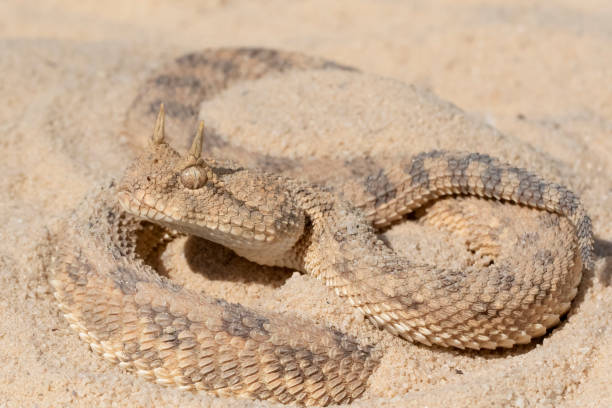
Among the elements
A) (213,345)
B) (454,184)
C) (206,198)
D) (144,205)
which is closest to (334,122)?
(454,184)

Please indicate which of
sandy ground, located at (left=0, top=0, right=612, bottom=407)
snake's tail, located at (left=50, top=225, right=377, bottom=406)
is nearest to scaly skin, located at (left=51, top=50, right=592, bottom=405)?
snake's tail, located at (left=50, top=225, right=377, bottom=406)

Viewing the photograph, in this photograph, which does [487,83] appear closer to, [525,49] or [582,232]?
[525,49]

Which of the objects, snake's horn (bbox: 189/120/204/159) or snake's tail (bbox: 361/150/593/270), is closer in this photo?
snake's horn (bbox: 189/120/204/159)

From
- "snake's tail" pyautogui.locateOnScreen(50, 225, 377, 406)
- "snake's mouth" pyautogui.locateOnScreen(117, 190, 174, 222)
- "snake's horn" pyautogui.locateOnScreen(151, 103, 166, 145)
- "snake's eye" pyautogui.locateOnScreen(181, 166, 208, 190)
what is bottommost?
"snake's tail" pyautogui.locateOnScreen(50, 225, 377, 406)

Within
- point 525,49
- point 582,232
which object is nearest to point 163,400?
point 582,232

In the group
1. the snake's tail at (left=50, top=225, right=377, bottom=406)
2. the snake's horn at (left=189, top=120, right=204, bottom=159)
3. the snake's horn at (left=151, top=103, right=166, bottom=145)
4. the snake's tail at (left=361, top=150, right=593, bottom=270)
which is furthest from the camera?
the snake's tail at (left=361, top=150, right=593, bottom=270)

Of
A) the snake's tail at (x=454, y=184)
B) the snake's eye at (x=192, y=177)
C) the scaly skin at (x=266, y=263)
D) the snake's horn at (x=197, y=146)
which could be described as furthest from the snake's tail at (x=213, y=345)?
the snake's tail at (x=454, y=184)

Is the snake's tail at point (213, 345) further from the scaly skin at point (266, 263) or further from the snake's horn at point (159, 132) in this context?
the snake's horn at point (159, 132)

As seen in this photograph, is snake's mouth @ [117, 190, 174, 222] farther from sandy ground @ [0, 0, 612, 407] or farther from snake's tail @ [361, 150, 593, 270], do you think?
snake's tail @ [361, 150, 593, 270]

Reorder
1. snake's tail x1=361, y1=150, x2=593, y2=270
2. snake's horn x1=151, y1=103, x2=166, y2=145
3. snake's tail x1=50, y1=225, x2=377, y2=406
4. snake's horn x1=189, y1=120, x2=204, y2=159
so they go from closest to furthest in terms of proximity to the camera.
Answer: snake's tail x1=50, y1=225, x2=377, y2=406 → snake's horn x1=189, y1=120, x2=204, y2=159 → snake's horn x1=151, y1=103, x2=166, y2=145 → snake's tail x1=361, y1=150, x2=593, y2=270
